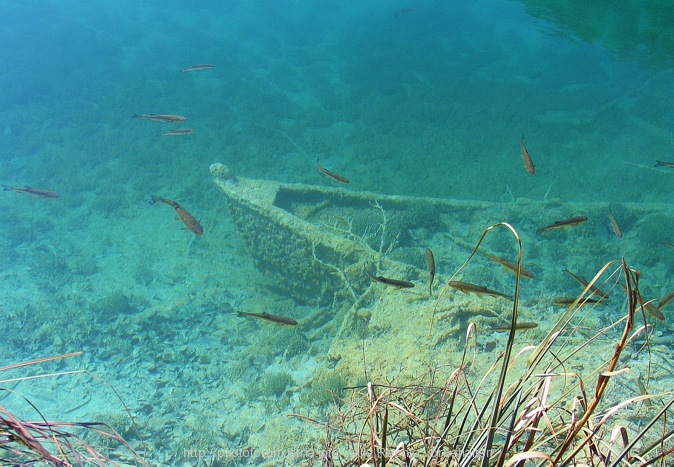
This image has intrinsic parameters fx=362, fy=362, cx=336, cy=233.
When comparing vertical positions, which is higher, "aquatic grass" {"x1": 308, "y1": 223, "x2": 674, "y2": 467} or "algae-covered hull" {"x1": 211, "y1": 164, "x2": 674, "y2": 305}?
"aquatic grass" {"x1": 308, "y1": 223, "x2": 674, "y2": 467}

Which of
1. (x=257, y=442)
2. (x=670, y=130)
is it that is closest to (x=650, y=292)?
(x=257, y=442)

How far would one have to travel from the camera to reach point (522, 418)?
5.08ft

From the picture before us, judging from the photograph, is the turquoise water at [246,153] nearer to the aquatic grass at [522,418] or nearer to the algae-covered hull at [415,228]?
the algae-covered hull at [415,228]

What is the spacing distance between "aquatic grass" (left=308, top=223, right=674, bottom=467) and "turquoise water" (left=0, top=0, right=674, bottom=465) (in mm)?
919

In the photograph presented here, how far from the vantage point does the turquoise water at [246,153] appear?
696cm

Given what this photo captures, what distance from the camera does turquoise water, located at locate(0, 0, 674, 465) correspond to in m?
6.96

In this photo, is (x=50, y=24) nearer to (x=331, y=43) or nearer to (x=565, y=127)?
(x=331, y=43)

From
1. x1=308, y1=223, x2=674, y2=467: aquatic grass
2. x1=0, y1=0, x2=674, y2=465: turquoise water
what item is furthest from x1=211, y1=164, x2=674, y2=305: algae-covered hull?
x1=308, y1=223, x2=674, y2=467: aquatic grass

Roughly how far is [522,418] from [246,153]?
14050 millimetres

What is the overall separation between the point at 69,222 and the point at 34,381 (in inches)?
246

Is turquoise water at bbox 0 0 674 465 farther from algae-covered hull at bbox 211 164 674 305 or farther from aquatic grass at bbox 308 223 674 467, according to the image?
aquatic grass at bbox 308 223 674 467

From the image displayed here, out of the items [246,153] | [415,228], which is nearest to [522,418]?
[415,228]

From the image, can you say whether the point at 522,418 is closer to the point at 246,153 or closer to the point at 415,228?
the point at 415,228

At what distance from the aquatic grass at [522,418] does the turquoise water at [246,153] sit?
919 millimetres
